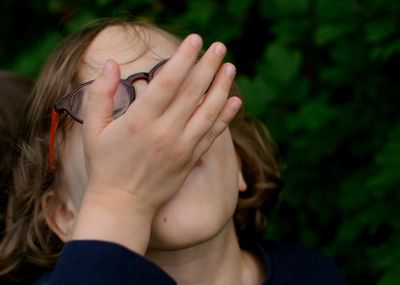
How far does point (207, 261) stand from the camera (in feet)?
6.54

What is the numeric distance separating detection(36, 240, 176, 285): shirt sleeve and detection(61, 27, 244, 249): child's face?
0.16 meters

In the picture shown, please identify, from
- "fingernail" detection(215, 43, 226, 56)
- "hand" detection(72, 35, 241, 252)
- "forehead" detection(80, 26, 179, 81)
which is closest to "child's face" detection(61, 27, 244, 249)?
"forehead" detection(80, 26, 179, 81)

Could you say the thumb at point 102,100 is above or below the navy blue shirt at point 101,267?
above

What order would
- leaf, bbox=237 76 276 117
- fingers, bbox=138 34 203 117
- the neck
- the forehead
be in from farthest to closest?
1. leaf, bbox=237 76 276 117
2. the neck
3. the forehead
4. fingers, bbox=138 34 203 117

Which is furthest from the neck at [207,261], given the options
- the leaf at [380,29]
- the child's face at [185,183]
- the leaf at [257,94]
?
the leaf at [380,29]

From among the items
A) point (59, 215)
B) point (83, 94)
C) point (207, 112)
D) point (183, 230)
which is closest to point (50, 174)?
point (59, 215)

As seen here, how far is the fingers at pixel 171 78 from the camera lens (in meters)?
1.54

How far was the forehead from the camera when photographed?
6.06 ft

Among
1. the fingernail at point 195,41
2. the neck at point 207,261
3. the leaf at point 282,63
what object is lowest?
the neck at point 207,261

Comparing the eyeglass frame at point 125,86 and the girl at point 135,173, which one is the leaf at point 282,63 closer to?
the girl at point 135,173

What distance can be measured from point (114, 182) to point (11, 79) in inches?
48.6

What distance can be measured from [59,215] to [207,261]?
1.36 ft

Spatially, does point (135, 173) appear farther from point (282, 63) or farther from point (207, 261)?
point (282, 63)

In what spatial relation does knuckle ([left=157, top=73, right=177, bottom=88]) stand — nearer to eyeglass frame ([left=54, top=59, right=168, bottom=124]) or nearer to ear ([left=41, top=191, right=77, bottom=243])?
eyeglass frame ([left=54, top=59, right=168, bottom=124])
